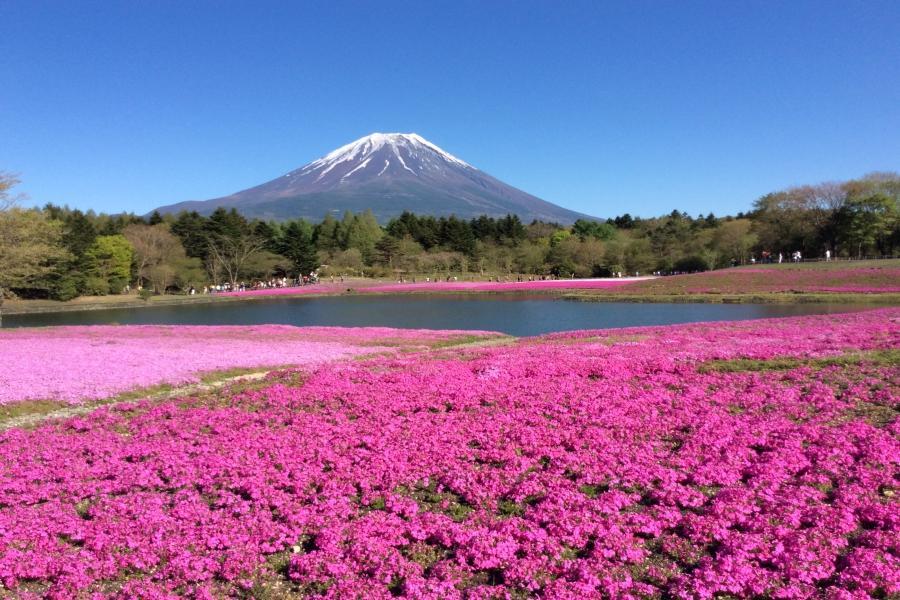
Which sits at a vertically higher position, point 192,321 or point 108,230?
point 108,230

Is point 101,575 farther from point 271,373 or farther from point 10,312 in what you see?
point 10,312

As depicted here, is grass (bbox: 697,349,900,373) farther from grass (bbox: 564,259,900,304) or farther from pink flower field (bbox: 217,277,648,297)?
pink flower field (bbox: 217,277,648,297)

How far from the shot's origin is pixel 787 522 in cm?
639

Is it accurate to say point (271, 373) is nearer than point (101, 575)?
No

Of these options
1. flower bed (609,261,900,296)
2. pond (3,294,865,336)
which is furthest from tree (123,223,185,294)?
flower bed (609,261,900,296)

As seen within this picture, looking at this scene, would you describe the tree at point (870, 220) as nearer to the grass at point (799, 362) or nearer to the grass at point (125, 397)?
the grass at point (799, 362)

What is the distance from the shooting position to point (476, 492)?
754cm

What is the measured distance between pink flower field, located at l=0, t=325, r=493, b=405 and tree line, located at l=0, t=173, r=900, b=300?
4233cm

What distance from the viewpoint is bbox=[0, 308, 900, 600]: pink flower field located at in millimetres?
5594

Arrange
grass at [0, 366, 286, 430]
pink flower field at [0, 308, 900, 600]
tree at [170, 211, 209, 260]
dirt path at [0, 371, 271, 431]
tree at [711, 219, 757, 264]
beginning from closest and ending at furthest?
pink flower field at [0, 308, 900, 600]
dirt path at [0, 371, 271, 431]
grass at [0, 366, 286, 430]
tree at [711, 219, 757, 264]
tree at [170, 211, 209, 260]

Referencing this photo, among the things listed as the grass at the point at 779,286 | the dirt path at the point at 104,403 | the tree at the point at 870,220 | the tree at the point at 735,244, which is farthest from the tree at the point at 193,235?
the tree at the point at 870,220

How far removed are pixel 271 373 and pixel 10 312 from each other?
204 feet

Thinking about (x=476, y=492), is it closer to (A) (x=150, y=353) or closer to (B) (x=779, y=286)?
(A) (x=150, y=353)

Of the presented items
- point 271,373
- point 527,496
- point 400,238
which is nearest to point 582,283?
point 400,238
